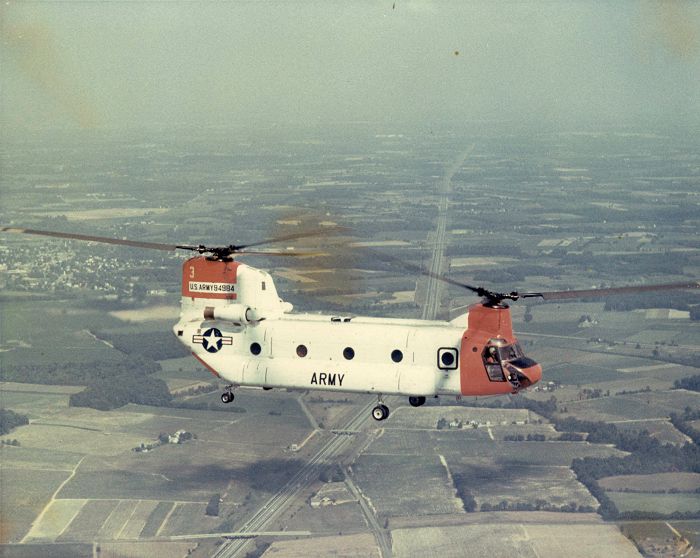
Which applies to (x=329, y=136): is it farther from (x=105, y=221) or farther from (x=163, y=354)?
(x=163, y=354)

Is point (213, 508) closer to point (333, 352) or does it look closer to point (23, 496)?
point (23, 496)

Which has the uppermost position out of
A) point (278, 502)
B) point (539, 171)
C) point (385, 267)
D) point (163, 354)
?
point (539, 171)

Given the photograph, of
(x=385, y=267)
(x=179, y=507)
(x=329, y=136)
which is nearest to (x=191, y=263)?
(x=179, y=507)

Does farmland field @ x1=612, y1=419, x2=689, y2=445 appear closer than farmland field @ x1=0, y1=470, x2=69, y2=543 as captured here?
No

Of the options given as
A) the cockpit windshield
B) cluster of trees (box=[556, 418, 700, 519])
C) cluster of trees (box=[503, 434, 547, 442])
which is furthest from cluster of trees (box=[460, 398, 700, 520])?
the cockpit windshield

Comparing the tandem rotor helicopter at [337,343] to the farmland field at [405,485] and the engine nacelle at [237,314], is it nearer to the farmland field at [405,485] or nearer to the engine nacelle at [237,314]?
the engine nacelle at [237,314]

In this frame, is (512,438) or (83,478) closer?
(83,478)

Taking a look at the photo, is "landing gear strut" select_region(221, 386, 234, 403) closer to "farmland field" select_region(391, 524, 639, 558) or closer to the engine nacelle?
the engine nacelle

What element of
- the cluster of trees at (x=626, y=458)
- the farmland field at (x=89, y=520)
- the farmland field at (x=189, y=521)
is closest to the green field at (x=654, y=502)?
the cluster of trees at (x=626, y=458)
